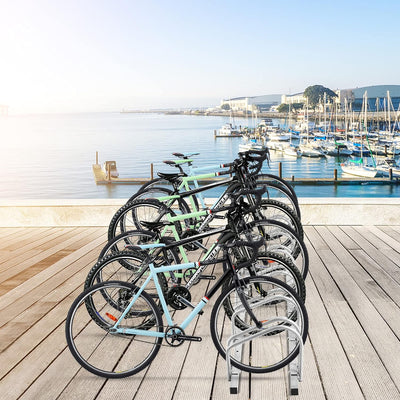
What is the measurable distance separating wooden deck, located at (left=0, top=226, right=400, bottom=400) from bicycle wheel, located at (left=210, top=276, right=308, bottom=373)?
11 cm

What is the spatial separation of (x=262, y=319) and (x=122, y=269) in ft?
2.84

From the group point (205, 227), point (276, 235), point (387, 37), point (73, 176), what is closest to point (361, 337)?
point (276, 235)

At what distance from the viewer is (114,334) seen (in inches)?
104

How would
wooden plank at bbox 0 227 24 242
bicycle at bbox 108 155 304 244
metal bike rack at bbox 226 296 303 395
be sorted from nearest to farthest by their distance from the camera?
metal bike rack at bbox 226 296 303 395, bicycle at bbox 108 155 304 244, wooden plank at bbox 0 227 24 242

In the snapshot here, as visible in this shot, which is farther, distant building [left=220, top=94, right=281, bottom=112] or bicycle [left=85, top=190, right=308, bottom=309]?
distant building [left=220, top=94, right=281, bottom=112]

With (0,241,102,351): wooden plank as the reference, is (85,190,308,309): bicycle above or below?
above

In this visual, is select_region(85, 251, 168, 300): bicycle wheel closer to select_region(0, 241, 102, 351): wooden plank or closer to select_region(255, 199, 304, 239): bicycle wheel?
select_region(0, 241, 102, 351): wooden plank

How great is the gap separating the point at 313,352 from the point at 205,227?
47.2 inches

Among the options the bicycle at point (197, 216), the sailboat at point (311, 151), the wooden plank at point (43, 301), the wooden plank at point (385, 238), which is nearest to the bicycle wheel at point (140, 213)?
the bicycle at point (197, 216)

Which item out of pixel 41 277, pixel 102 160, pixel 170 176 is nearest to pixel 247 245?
pixel 170 176

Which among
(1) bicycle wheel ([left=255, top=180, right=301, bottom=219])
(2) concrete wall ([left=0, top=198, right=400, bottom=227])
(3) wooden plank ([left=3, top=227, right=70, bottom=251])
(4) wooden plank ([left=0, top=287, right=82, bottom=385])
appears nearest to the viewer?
(4) wooden plank ([left=0, top=287, right=82, bottom=385])

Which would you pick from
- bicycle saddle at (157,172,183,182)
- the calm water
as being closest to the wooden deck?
bicycle saddle at (157,172,183,182)

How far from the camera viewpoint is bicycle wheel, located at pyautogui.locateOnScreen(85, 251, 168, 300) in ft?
8.75

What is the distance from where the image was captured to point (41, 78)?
6009 inches
